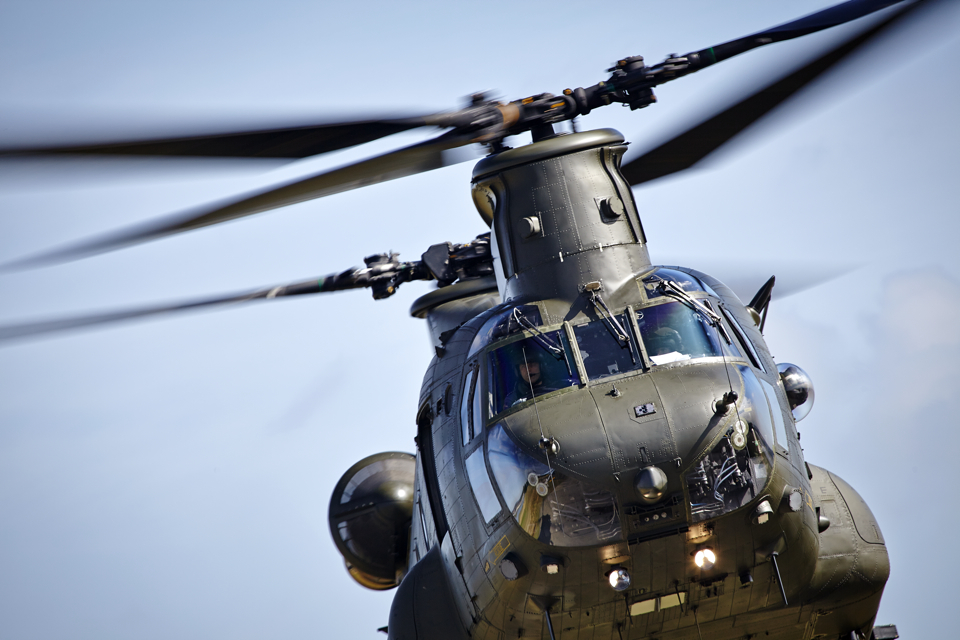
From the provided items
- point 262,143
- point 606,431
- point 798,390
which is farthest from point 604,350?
point 262,143

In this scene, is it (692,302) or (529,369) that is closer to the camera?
(529,369)

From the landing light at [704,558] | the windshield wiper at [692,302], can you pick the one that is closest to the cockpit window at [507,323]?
the windshield wiper at [692,302]

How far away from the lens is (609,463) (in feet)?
26.2

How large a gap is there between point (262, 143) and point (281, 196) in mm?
383

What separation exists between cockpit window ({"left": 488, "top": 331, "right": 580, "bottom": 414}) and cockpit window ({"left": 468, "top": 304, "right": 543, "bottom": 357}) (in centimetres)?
22

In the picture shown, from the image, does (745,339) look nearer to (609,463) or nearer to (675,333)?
(675,333)

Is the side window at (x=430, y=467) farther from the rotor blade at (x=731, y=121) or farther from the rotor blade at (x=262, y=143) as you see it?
the rotor blade at (x=262, y=143)

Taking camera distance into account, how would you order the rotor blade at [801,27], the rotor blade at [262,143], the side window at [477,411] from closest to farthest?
the rotor blade at [262,143]
the rotor blade at [801,27]
the side window at [477,411]

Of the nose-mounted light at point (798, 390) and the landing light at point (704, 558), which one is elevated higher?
the nose-mounted light at point (798, 390)

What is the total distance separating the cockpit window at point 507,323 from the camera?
9469 millimetres

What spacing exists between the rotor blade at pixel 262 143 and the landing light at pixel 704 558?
14.2 feet

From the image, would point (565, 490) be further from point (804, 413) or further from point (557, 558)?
point (804, 413)

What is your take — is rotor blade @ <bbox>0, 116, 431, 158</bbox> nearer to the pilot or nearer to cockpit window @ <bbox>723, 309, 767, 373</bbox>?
the pilot

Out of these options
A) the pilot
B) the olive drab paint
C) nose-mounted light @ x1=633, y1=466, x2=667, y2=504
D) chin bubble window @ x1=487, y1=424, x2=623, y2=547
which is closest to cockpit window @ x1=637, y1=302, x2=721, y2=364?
the olive drab paint
